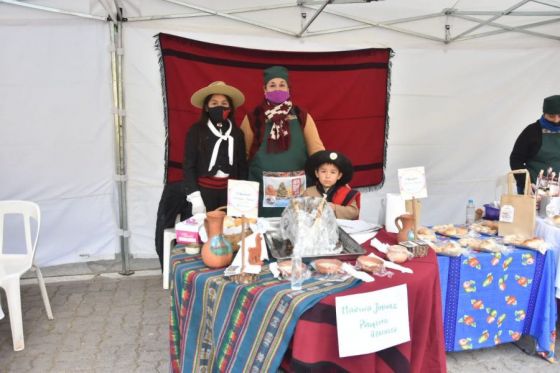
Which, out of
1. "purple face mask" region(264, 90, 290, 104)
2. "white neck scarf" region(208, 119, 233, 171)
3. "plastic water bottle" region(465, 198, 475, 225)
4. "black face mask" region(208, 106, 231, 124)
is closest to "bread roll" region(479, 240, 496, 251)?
"plastic water bottle" region(465, 198, 475, 225)

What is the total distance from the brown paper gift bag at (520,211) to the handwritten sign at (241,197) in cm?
142

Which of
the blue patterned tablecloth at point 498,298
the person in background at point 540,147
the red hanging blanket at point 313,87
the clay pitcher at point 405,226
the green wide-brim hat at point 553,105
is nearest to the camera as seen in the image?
the clay pitcher at point 405,226

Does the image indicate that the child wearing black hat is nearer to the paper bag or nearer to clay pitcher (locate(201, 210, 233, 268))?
the paper bag

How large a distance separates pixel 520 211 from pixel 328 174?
1.01m

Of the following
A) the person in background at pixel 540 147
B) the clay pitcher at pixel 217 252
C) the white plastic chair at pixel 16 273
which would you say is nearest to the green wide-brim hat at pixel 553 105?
the person in background at pixel 540 147

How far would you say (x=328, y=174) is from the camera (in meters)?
2.27

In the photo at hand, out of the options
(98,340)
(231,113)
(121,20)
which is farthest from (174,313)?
(121,20)

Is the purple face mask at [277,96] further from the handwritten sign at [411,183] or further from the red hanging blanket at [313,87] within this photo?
the handwritten sign at [411,183]

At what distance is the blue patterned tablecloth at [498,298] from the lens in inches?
86.1

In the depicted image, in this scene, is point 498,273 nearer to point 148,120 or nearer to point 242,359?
point 242,359

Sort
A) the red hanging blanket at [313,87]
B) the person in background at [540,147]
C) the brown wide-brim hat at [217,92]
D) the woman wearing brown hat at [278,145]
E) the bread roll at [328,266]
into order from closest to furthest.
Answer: the bread roll at [328,266]
the brown wide-brim hat at [217,92]
the woman wearing brown hat at [278,145]
the person in background at [540,147]
the red hanging blanket at [313,87]

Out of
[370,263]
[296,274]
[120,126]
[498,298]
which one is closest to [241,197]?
[296,274]

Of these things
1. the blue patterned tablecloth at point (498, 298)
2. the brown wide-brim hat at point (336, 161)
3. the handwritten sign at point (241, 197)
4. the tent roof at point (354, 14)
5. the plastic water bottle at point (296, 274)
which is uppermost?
the tent roof at point (354, 14)

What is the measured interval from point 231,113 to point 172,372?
145cm
